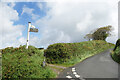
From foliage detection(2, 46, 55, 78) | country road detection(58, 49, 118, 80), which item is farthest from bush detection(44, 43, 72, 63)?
foliage detection(2, 46, 55, 78)

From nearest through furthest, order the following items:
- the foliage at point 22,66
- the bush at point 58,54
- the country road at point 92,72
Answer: the foliage at point 22,66 < the country road at point 92,72 < the bush at point 58,54

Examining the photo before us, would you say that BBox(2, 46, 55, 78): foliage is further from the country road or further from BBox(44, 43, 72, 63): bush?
BBox(44, 43, 72, 63): bush

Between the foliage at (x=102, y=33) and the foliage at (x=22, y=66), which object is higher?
the foliage at (x=102, y=33)

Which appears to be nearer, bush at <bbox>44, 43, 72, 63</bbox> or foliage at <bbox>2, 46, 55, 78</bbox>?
foliage at <bbox>2, 46, 55, 78</bbox>

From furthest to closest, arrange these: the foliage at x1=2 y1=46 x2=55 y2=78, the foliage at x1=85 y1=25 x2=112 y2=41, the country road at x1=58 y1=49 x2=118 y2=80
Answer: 1. the foliage at x1=85 y1=25 x2=112 y2=41
2. the country road at x1=58 y1=49 x2=118 y2=80
3. the foliage at x1=2 y1=46 x2=55 y2=78

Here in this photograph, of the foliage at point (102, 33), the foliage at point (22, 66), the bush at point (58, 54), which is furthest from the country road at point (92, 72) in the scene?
the foliage at point (102, 33)

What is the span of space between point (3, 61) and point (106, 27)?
36.9 metres

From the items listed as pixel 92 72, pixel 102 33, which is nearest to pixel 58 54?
pixel 92 72

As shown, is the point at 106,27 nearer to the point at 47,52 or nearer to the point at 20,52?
the point at 47,52

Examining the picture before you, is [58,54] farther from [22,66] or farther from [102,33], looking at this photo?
[102,33]

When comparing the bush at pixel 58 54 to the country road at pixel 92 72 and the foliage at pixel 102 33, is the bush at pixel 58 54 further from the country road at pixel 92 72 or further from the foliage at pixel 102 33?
the foliage at pixel 102 33

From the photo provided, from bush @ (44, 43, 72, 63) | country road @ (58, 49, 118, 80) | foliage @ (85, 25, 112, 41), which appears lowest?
country road @ (58, 49, 118, 80)

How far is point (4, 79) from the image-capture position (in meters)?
4.34

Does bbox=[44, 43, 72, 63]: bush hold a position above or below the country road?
above
